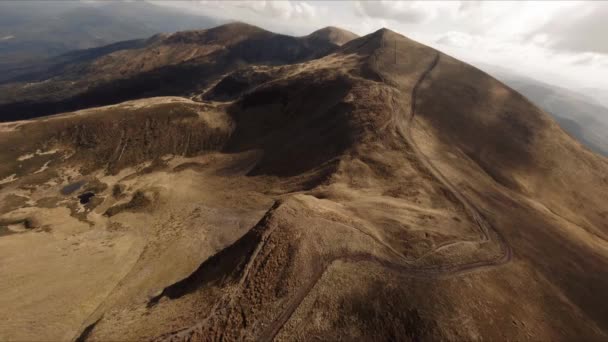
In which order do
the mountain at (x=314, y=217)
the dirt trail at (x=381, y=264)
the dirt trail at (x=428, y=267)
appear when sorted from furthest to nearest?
the mountain at (x=314, y=217) → the dirt trail at (x=428, y=267) → the dirt trail at (x=381, y=264)

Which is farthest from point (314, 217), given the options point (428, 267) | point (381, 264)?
point (428, 267)

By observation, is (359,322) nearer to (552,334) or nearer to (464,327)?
(464,327)

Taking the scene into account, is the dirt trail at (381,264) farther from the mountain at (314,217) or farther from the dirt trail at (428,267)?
the mountain at (314,217)

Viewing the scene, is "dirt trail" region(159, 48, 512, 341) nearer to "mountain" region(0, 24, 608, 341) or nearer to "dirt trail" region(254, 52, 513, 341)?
"dirt trail" region(254, 52, 513, 341)

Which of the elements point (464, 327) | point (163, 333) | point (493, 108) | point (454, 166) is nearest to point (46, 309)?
point (163, 333)

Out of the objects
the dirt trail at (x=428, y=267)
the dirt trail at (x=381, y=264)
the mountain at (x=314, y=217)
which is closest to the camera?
the dirt trail at (x=381, y=264)

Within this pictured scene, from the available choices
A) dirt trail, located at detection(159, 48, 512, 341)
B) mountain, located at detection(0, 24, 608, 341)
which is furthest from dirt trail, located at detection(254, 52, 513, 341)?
mountain, located at detection(0, 24, 608, 341)

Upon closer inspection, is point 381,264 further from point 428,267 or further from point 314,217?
point 314,217

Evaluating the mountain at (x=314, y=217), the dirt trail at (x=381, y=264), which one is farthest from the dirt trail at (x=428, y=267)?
the mountain at (x=314, y=217)

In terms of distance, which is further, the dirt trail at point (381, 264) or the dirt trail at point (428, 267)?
Answer: the dirt trail at point (428, 267)
